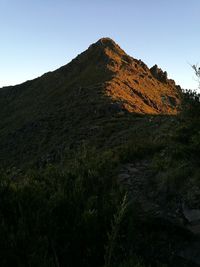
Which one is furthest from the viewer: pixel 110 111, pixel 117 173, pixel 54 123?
pixel 54 123

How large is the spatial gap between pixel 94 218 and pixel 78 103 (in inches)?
1281

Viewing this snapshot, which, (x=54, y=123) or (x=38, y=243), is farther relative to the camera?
(x=54, y=123)

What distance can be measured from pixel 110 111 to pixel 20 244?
1089 inches

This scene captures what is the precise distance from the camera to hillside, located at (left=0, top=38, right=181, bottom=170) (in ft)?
98.6

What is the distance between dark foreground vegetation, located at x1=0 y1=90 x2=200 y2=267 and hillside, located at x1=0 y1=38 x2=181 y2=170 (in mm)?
10592

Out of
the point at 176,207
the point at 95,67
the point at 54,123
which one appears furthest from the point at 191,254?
the point at 95,67

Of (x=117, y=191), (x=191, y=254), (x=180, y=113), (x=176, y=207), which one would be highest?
(x=180, y=113)

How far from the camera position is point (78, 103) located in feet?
126

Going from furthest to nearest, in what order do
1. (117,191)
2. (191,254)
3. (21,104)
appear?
(21,104), (117,191), (191,254)

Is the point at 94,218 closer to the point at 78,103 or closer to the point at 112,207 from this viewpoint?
the point at 112,207

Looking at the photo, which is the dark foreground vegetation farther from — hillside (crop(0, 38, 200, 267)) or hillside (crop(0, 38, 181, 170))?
hillside (crop(0, 38, 181, 170))

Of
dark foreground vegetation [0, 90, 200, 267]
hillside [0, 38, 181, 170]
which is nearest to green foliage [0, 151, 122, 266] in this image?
dark foreground vegetation [0, 90, 200, 267]

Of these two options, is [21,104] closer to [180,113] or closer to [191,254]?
[180,113]

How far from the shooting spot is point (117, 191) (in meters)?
7.20
